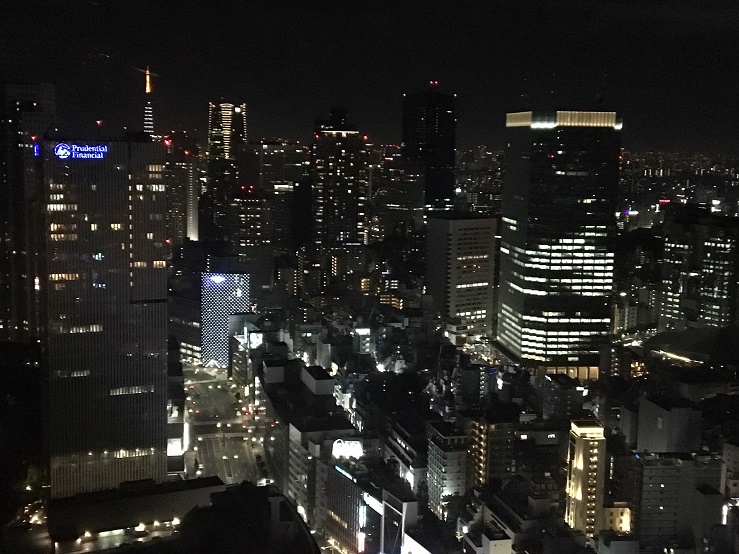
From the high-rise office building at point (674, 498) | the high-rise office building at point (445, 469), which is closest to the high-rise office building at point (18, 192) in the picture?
the high-rise office building at point (445, 469)

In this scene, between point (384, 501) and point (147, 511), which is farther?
point (384, 501)

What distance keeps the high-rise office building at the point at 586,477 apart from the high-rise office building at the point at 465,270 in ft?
17.6

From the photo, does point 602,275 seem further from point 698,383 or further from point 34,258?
point 34,258

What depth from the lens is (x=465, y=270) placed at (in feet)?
39.1

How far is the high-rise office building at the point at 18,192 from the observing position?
6.28 metres

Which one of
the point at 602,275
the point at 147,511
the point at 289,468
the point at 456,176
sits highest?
the point at 456,176

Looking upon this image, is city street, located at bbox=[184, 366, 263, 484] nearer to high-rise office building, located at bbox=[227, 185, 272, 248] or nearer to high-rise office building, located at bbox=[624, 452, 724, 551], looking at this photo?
high-rise office building, located at bbox=[624, 452, 724, 551]

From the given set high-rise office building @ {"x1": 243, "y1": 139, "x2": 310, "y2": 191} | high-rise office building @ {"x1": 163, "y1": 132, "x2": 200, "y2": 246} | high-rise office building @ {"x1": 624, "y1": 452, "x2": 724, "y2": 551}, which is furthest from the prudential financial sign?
high-rise office building @ {"x1": 243, "y1": 139, "x2": 310, "y2": 191}

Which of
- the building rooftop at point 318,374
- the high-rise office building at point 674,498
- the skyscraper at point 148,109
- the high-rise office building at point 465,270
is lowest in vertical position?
the high-rise office building at point 674,498

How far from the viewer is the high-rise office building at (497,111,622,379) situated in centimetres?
984

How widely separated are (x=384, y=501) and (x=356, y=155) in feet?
31.0

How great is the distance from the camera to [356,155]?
46.7 feet

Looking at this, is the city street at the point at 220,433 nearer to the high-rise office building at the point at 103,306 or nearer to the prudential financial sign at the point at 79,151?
the high-rise office building at the point at 103,306

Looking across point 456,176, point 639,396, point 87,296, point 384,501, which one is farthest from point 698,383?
point 456,176
